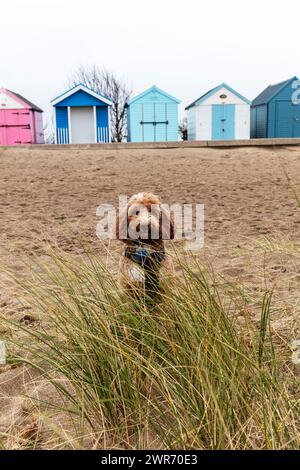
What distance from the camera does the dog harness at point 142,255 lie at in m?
2.39

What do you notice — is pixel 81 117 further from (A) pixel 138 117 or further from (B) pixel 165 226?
(B) pixel 165 226

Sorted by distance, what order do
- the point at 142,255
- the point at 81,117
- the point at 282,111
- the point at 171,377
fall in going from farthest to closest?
the point at 282,111 < the point at 81,117 < the point at 142,255 < the point at 171,377

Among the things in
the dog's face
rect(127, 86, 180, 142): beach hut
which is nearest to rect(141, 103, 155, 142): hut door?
rect(127, 86, 180, 142): beach hut

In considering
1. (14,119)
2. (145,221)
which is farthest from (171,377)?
(14,119)

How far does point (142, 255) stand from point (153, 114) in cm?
1425

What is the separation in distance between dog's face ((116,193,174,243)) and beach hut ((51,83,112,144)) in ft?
45.8

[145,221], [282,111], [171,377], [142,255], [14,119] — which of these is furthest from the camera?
[282,111]

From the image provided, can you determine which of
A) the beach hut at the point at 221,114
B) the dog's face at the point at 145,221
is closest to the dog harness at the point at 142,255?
the dog's face at the point at 145,221

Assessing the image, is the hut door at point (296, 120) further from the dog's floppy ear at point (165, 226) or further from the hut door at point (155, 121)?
the dog's floppy ear at point (165, 226)

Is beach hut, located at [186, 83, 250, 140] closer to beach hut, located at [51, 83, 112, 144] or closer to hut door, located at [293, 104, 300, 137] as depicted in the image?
hut door, located at [293, 104, 300, 137]

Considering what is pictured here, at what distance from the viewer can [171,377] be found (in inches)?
66.2

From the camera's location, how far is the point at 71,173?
29.4 feet

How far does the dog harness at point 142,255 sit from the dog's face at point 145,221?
8 centimetres

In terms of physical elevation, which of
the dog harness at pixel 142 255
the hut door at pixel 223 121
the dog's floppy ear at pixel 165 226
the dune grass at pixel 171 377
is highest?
the hut door at pixel 223 121
